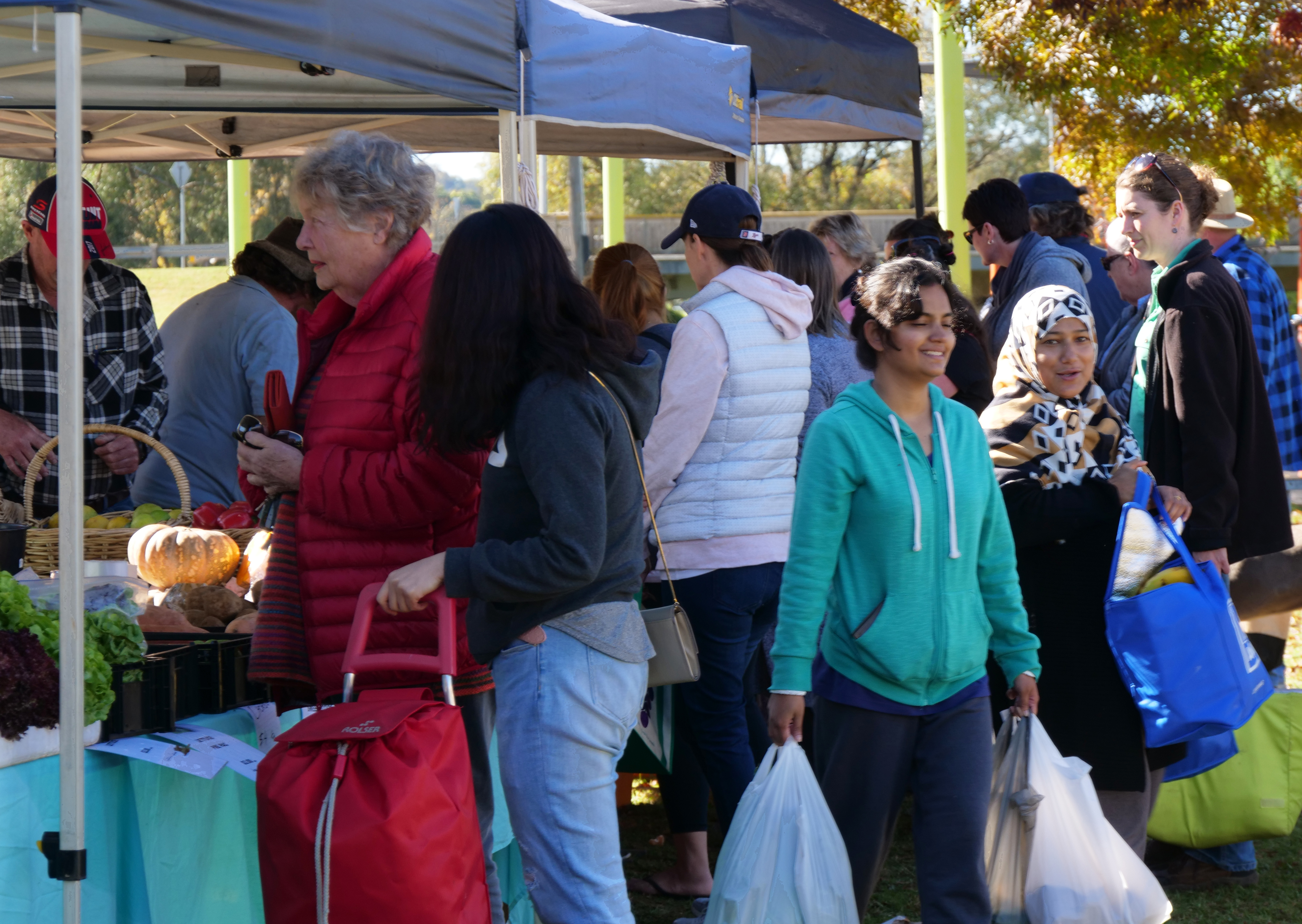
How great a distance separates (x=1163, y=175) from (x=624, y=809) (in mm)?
2820

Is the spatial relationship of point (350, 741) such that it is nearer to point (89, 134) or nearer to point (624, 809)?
point (624, 809)

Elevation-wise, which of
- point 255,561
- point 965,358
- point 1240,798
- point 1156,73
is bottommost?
point 1240,798

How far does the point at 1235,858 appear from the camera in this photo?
419 cm

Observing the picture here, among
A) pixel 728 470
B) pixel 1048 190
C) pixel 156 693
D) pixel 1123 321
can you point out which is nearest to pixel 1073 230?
pixel 1048 190

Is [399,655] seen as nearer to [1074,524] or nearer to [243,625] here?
[243,625]

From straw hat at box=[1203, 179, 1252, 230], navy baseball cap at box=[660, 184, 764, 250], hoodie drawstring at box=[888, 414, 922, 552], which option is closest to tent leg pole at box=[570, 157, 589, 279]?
straw hat at box=[1203, 179, 1252, 230]

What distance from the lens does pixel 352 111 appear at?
503cm

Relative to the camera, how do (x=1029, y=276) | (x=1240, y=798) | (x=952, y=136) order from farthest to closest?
(x=952, y=136)
(x=1029, y=276)
(x=1240, y=798)

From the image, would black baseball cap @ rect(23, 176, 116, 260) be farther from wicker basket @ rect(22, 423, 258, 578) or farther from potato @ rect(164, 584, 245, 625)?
potato @ rect(164, 584, 245, 625)

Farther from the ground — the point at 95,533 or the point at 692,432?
the point at 692,432

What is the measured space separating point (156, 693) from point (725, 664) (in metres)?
1.56

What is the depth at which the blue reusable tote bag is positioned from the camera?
126 inches

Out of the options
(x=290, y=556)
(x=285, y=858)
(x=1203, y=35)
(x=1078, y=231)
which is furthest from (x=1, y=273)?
(x=1203, y=35)

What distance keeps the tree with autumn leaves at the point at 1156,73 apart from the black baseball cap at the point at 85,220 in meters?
7.31
